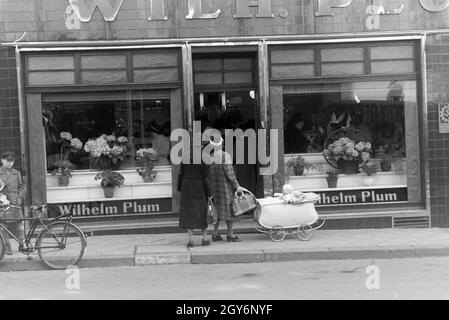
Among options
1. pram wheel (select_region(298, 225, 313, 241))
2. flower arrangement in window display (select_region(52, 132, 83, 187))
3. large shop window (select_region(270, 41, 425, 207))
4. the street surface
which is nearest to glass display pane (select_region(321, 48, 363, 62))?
large shop window (select_region(270, 41, 425, 207))

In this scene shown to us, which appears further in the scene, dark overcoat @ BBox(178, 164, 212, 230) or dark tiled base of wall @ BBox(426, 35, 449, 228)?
dark tiled base of wall @ BBox(426, 35, 449, 228)

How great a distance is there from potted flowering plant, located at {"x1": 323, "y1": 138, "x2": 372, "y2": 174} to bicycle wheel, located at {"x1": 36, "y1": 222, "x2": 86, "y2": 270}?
4.91 metres

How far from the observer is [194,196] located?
9.52m

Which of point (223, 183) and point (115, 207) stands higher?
point (223, 183)

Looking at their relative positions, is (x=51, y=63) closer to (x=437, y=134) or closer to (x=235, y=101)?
(x=235, y=101)

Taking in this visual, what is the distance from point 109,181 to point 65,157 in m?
0.91

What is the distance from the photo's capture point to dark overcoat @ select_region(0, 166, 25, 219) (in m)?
9.34

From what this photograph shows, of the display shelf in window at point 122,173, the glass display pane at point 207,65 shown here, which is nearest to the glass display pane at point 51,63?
the display shelf in window at point 122,173

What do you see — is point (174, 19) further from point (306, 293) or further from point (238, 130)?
point (306, 293)

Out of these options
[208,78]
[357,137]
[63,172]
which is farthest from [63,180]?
[357,137]

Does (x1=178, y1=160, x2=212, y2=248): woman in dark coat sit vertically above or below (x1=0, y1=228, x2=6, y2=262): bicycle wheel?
above

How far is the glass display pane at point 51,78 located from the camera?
10578 mm

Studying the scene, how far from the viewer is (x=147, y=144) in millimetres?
11094

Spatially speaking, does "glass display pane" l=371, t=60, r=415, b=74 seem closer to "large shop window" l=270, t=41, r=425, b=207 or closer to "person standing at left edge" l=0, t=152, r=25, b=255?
"large shop window" l=270, t=41, r=425, b=207
